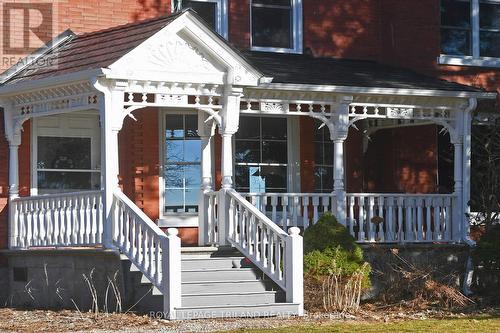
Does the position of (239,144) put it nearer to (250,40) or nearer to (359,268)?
(250,40)

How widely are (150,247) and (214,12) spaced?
6.56 m

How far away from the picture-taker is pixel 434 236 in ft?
65.4

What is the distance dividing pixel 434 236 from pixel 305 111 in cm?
319

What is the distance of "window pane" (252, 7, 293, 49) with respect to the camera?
70.3 feet

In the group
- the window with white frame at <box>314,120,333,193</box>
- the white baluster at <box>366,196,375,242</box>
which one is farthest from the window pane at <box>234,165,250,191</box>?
the white baluster at <box>366,196,375,242</box>

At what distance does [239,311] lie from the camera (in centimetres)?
1584

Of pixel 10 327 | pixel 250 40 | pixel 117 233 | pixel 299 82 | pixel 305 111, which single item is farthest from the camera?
pixel 250 40

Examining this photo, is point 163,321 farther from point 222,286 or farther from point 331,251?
point 331,251

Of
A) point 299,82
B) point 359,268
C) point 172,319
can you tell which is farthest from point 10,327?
point 299,82

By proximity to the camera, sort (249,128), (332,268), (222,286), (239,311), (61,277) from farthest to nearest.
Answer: (249,128) → (61,277) → (332,268) → (222,286) → (239,311)

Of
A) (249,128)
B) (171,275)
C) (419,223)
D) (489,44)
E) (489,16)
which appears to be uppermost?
(489,16)

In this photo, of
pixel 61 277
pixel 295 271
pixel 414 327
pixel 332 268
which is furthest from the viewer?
pixel 61 277

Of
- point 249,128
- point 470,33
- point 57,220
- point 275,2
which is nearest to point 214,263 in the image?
point 57,220

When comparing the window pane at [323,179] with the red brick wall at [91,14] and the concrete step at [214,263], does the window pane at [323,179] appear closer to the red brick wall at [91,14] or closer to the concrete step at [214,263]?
the red brick wall at [91,14]
